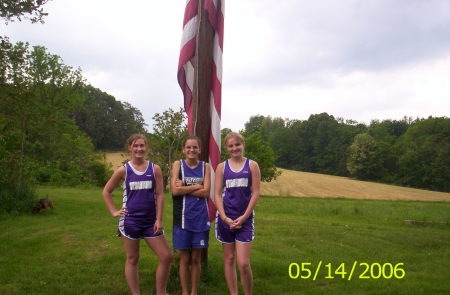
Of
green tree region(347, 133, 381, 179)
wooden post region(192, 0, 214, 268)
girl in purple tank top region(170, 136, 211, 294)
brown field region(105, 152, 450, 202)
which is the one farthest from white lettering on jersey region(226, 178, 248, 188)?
green tree region(347, 133, 381, 179)

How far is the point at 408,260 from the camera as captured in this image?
7266mm

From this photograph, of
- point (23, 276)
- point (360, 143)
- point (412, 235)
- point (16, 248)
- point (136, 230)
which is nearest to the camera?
point (136, 230)

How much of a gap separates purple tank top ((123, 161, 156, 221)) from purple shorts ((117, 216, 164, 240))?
5 centimetres

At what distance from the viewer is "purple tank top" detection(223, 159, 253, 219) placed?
416cm

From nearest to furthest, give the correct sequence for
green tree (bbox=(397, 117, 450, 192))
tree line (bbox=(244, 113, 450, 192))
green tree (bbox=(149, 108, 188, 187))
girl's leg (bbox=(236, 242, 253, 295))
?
girl's leg (bbox=(236, 242, 253, 295)) < green tree (bbox=(149, 108, 188, 187)) < green tree (bbox=(397, 117, 450, 192)) < tree line (bbox=(244, 113, 450, 192))

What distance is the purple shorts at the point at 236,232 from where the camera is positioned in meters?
4.13

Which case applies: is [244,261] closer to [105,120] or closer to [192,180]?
[192,180]

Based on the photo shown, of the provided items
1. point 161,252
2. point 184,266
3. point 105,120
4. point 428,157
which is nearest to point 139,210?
point 161,252

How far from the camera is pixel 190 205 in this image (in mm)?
4223

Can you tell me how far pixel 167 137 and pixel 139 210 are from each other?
695 inches

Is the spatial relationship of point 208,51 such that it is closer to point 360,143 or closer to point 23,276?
point 23,276

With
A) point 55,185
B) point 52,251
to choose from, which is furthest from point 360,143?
point 52,251

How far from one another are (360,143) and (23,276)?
2636 inches

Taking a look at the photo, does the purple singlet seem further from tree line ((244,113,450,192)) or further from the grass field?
tree line ((244,113,450,192))
